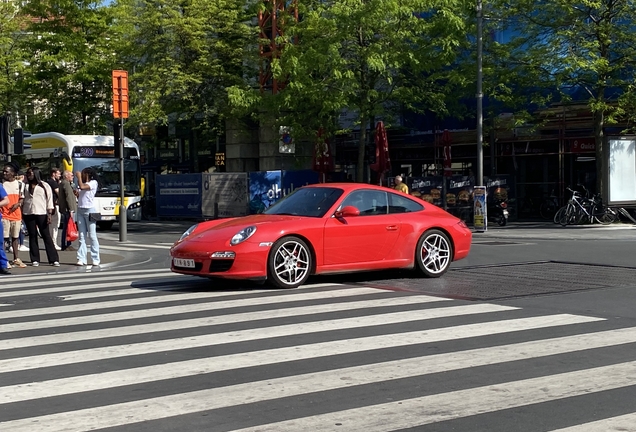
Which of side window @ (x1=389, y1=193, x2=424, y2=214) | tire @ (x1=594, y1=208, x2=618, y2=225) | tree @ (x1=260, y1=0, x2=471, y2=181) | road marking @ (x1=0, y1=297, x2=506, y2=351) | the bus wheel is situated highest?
tree @ (x1=260, y1=0, x2=471, y2=181)

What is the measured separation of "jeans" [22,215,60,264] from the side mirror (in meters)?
6.77

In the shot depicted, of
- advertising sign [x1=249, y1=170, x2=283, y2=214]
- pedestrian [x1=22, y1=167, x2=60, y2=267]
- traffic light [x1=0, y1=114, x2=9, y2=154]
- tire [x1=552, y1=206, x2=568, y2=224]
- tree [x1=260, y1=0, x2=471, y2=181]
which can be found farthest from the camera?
advertising sign [x1=249, y1=170, x2=283, y2=214]

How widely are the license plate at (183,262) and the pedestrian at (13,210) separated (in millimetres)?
5770

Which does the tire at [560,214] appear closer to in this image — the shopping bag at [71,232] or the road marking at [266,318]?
the shopping bag at [71,232]

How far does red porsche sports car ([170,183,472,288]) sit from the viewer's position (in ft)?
37.7

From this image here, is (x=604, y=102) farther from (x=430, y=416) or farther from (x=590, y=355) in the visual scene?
(x=430, y=416)

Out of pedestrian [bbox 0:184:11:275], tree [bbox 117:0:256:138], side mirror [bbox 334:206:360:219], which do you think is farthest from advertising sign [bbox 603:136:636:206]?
pedestrian [bbox 0:184:11:275]

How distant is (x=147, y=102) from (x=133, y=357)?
34343 millimetres

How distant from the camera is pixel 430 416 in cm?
561

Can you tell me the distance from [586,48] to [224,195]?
15.6 meters

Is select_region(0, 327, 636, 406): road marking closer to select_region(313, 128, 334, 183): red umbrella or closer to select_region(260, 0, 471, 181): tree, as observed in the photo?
select_region(260, 0, 471, 181): tree

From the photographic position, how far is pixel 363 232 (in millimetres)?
12352

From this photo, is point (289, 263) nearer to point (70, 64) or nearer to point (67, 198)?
point (67, 198)

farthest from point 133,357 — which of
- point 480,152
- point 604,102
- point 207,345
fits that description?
point 604,102
